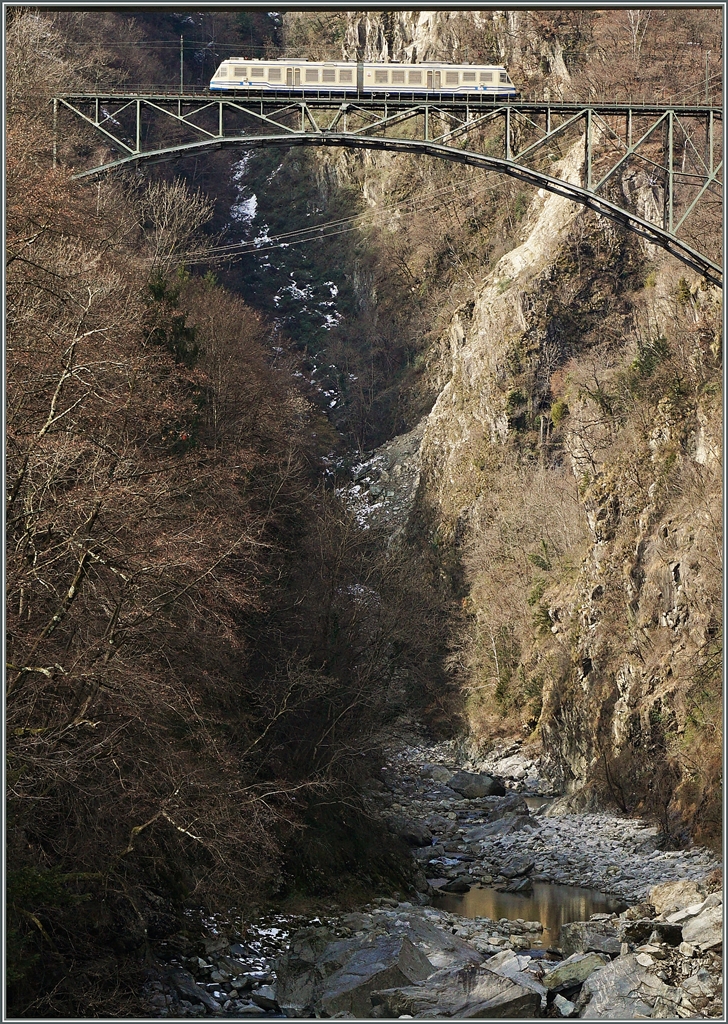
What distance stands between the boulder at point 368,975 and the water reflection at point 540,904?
14.5ft

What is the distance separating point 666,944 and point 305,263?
55811 mm

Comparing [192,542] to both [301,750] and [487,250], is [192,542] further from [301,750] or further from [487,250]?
[487,250]

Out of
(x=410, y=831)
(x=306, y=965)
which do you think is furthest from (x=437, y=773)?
(x=306, y=965)

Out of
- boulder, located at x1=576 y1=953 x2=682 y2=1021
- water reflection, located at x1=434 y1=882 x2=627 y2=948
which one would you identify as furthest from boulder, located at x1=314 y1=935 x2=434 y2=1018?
water reflection, located at x1=434 y1=882 x2=627 y2=948

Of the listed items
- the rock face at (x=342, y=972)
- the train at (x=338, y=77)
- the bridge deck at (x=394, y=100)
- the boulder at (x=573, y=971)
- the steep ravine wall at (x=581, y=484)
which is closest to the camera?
the rock face at (x=342, y=972)

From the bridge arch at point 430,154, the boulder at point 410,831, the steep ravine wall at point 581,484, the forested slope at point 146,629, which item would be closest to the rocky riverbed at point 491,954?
the boulder at point 410,831

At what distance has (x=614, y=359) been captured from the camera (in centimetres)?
4256

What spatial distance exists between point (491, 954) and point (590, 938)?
173 centimetres

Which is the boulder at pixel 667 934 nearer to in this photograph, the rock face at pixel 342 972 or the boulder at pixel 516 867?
the rock face at pixel 342 972

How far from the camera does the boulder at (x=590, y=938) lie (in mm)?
17875

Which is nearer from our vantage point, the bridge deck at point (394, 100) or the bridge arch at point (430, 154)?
the bridge arch at point (430, 154)

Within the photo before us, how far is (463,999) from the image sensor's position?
48.7ft

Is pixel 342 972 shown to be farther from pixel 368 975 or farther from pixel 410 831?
pixel 410 831

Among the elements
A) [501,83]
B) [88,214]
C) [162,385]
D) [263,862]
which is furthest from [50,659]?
[501,83]
